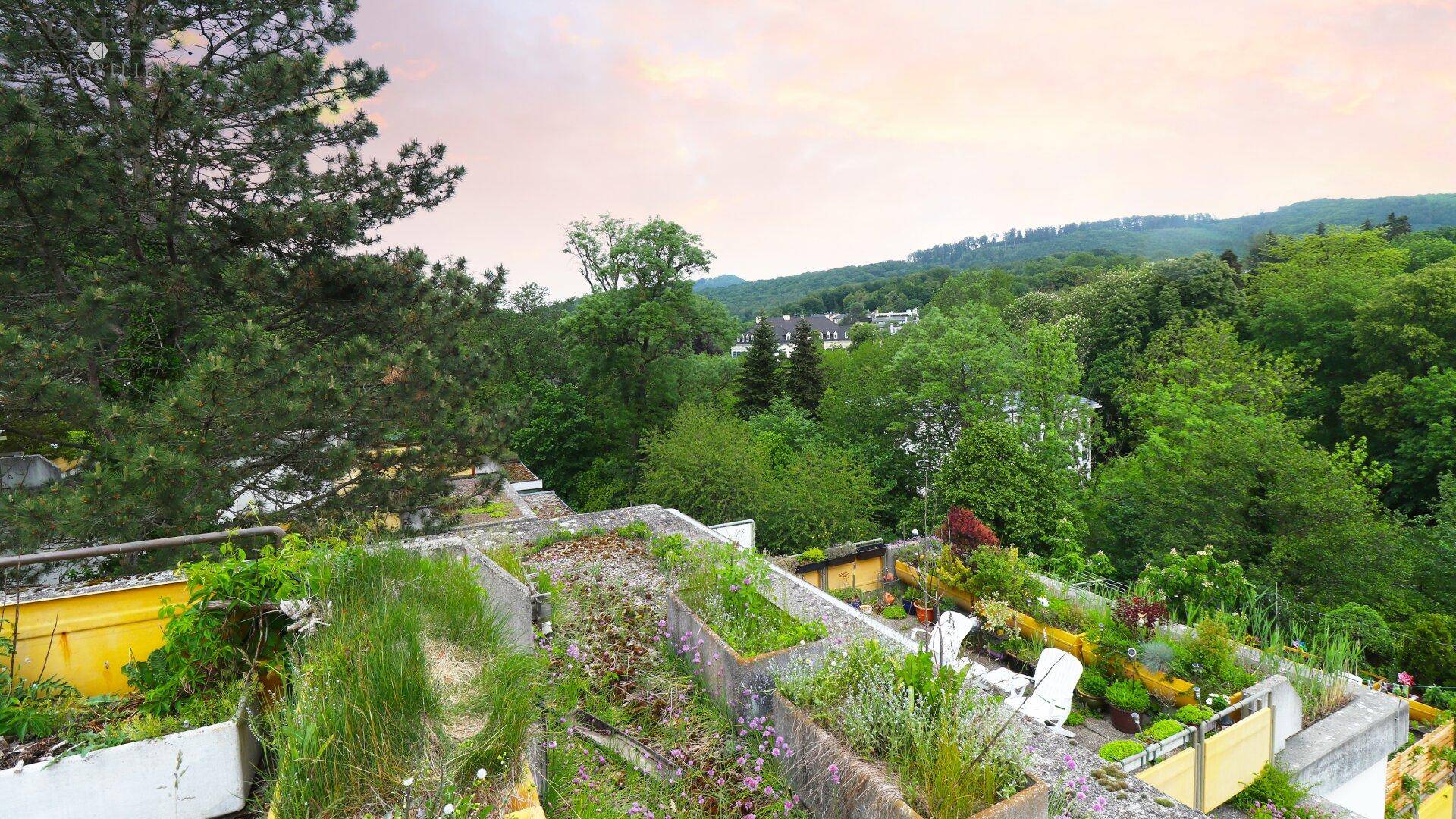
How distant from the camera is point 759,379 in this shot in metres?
26.5

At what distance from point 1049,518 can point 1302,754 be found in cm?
909

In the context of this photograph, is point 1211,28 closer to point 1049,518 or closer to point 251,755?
point 1049,518

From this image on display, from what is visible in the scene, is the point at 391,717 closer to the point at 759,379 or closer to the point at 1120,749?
the point at 1120,749

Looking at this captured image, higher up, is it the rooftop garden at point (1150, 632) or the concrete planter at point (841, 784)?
the concrete planter at point (841, 784)

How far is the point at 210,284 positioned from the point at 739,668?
7909mm

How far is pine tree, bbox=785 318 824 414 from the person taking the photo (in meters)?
26.9

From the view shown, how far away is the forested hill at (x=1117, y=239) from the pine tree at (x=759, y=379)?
42.9m

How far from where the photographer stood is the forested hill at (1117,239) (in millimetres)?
61031

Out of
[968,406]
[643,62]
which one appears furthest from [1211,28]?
[643,62]

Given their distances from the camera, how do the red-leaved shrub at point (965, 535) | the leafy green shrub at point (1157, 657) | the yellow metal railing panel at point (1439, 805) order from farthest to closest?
the red-leaved shrub at point (965, 535) < the yellow metal railing panel at point (1439, 805) < the leafy green shrub at point (1157, 657)

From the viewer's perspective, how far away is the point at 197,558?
225 inches

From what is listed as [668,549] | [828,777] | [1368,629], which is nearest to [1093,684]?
[668,549]

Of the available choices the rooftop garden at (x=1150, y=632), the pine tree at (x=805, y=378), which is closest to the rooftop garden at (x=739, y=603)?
the rooftop garden at (x=1150, y=632)

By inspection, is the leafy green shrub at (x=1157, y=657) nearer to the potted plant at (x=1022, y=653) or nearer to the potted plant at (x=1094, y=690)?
the potted plant at (x=1094, y=690)
